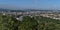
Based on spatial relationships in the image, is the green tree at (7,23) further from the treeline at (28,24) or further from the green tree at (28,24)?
the green tree at (28,24)

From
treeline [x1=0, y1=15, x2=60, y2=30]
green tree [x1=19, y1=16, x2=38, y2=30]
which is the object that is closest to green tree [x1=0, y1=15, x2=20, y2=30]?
treeline [x1=0, y1=15, x2=60, y2=30]

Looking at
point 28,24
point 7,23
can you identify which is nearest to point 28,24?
point 28,24

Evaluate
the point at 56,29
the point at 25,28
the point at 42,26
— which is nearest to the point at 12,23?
the point at 25,28

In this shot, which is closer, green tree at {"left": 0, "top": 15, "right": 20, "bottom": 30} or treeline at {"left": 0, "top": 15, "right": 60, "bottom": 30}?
treeline at {"left": 0, "top": 15, "right": 60, "bottom": 30}

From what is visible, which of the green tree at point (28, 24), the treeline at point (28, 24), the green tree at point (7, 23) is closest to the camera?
the treeline at point (28, 24)

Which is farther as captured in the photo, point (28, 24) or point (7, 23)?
point (7, 23)

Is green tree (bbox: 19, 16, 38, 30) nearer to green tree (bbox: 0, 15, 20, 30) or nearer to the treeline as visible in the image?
the treeline

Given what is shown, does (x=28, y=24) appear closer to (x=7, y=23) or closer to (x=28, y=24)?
(x=28, y=24)

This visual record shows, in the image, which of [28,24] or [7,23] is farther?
[7,23]

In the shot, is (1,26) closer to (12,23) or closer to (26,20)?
(12,23)

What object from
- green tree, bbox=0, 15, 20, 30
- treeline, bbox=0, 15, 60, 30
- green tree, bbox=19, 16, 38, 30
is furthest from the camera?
green tree, bbox=0, 15, 20, 30

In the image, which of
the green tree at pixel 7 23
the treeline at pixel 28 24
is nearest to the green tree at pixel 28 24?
the treeline at pixel 28 24
